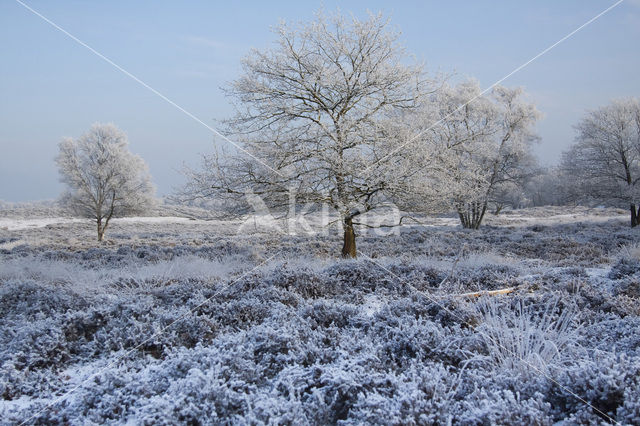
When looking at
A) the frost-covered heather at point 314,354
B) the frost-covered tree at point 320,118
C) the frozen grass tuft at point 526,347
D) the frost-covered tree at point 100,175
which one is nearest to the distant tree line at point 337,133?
the frost-covered tree at point 320,118

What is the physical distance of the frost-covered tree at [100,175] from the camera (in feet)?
75.2

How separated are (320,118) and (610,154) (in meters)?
21.0

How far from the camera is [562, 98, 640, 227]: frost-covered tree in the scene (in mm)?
22141

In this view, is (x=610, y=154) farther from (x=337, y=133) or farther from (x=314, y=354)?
(x=314, y=354)

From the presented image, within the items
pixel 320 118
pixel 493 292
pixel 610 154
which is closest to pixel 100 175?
pixel 320 118

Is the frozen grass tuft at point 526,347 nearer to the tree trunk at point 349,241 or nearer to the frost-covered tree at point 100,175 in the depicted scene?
the tree trunk at point 349,241

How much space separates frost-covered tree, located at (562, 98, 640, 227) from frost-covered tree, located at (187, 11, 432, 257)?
59.7ft

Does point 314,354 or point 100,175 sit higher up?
point 100,175

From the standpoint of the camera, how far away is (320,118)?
10719 mm

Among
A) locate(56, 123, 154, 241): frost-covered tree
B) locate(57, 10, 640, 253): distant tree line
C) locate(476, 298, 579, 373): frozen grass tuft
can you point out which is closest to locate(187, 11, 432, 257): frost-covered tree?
locate(57, 10, 640, 253): distant tree line

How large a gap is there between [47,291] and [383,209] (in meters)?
7.89

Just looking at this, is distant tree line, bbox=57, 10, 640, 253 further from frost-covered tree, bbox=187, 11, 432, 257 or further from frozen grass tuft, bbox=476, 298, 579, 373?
frozen grass tuft, bbox=476, 298, 579, 373

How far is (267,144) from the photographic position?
10.4 metres

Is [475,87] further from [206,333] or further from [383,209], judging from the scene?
[206,333]
